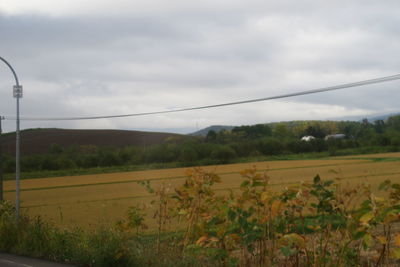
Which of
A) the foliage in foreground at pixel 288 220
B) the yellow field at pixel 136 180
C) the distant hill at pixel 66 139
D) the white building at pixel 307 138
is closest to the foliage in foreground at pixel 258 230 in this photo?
the foliage in foreground at pixel 288 220

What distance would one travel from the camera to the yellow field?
24.1m

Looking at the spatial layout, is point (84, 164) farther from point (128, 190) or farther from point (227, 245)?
point (227, 245)

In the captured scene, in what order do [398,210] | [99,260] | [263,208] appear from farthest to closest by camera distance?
[99,260]
[263,208]
[398,210]

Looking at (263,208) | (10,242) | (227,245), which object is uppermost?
(263,208)

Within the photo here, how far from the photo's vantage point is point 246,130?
104 feet

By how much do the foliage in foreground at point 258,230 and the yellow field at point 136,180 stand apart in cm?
1068

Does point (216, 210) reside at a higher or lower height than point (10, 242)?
higher

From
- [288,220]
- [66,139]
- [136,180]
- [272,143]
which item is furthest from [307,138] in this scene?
[66,139]

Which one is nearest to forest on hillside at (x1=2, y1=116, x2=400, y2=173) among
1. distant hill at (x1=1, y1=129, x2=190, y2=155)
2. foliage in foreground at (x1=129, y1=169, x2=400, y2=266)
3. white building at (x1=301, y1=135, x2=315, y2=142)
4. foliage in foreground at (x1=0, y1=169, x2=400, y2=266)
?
white building at (x1=301, y1=135, x2=315, y2=142)

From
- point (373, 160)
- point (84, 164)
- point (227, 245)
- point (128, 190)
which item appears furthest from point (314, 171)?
point (227, 245)

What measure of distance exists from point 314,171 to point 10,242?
2051 centimetres

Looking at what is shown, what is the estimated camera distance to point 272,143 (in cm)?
2922

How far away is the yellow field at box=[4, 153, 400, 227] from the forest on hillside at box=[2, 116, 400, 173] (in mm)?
854

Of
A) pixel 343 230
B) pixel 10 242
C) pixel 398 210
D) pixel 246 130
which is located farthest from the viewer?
pixel 246 130
